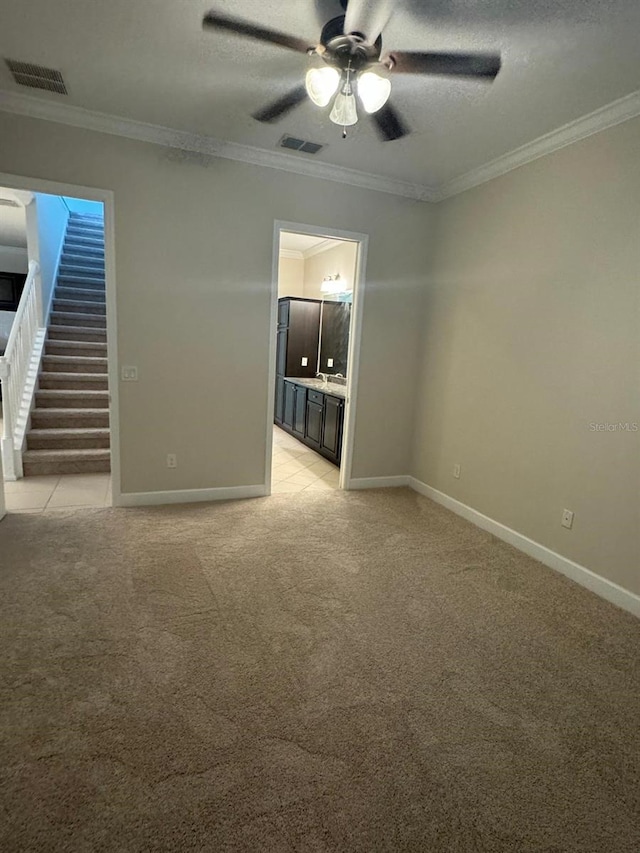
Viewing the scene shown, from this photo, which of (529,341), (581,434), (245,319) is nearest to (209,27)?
(245,319)

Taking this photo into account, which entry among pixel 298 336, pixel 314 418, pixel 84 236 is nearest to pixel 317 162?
pixel 314 418

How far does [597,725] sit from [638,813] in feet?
1.10

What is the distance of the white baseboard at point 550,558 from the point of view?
2518mm

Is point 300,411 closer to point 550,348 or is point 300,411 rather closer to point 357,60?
point 550,348

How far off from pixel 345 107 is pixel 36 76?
6.21 ft

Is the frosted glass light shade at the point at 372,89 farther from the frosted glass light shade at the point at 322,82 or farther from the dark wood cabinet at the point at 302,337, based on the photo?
the dark wood cabinet at the point at 302,337

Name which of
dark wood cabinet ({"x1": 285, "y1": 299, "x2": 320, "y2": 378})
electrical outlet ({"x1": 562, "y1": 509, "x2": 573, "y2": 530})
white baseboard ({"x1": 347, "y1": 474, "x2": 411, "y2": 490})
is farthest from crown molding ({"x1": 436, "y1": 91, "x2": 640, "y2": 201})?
dark wood cabinet ({"x1": 285, "y1": 299, "x2": 320, "y2": 378})

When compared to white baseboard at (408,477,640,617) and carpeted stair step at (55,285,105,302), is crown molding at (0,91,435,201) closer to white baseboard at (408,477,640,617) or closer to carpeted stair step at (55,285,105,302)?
white baseboard at (408,477,640,617)

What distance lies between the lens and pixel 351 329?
13.2 feet

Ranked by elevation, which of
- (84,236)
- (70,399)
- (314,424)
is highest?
(84,236)

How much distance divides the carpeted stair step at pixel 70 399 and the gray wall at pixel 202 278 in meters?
1.58

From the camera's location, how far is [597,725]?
171 centimetres

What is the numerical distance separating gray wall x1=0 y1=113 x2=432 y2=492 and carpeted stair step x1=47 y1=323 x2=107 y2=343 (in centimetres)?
247

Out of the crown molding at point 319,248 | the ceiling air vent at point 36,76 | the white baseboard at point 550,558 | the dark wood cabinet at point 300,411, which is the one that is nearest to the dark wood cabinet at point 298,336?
the dark wood cabinet at point 300,411
